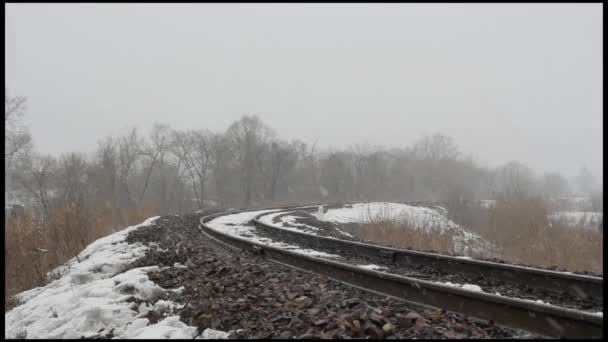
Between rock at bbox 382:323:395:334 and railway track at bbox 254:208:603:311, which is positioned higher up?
rock at bbox 382:323:395:334

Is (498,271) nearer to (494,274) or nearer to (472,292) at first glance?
(494,274)

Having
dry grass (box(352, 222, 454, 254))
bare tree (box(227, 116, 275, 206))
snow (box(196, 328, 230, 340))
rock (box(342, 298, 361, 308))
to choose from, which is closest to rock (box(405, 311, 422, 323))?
rock (box(342, 298, 361, 308))

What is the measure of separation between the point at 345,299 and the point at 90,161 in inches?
1828

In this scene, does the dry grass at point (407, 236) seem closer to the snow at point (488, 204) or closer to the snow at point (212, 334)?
the snow at point (212, 334)

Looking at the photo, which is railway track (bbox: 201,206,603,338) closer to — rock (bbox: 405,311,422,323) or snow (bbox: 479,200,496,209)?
rock (bbox: 405,311,422,323)

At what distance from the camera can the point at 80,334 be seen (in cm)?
394

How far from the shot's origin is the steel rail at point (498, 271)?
4.83 meters

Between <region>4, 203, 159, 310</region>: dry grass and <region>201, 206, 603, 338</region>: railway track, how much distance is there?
529cm

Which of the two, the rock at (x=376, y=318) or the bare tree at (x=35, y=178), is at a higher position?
the bare tree at (x=35, y=178)

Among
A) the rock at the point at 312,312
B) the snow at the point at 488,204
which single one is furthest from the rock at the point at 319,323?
the snow at the point at 488,204

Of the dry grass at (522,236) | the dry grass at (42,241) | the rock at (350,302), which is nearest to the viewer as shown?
the rock at (350,302)

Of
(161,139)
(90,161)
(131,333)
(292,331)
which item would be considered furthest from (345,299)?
(161,139)

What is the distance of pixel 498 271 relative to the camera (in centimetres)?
581

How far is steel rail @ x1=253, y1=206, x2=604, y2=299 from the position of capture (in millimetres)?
4828
